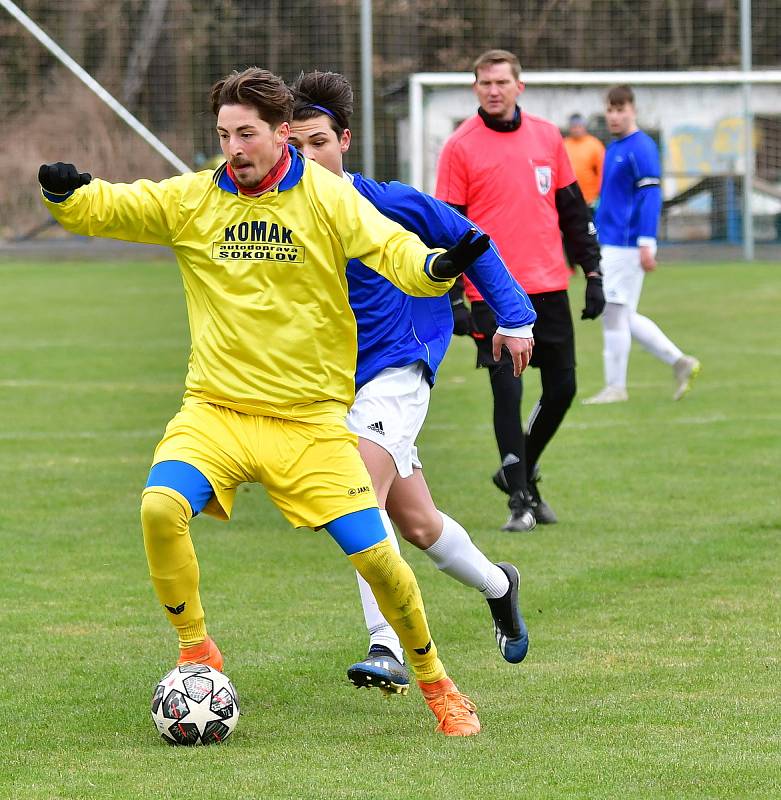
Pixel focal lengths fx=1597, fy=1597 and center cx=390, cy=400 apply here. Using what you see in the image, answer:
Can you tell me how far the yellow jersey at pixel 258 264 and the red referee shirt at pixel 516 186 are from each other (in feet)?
11.7

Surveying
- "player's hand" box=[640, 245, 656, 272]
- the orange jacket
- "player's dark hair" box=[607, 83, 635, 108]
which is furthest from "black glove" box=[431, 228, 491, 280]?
the orange jacket

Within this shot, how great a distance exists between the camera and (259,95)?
14.8 feet

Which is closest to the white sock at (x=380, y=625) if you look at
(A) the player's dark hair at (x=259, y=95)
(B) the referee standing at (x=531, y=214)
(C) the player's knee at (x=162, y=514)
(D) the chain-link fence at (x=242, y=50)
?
(C) the player's knee at (x=162, y=514)

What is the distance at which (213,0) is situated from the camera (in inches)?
1223

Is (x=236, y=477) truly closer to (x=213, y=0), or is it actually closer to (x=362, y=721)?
(x=362, y=721)

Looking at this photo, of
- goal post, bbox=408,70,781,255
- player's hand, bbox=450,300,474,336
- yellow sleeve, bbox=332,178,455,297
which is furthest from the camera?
goal post, bbox=408,70,781,255

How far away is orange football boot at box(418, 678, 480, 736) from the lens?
4590 millimetres

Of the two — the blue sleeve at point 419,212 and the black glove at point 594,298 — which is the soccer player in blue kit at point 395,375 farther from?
the black glove at point 594,298

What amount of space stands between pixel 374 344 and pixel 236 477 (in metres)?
0.88

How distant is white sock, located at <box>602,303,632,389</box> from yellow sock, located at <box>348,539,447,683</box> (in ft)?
26.6

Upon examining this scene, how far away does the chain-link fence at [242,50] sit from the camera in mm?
29531

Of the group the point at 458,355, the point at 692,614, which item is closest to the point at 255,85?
the point at 692,614

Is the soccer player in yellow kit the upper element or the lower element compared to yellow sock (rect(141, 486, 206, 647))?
upper

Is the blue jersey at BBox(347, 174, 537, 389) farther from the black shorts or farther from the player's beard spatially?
the black shorts
